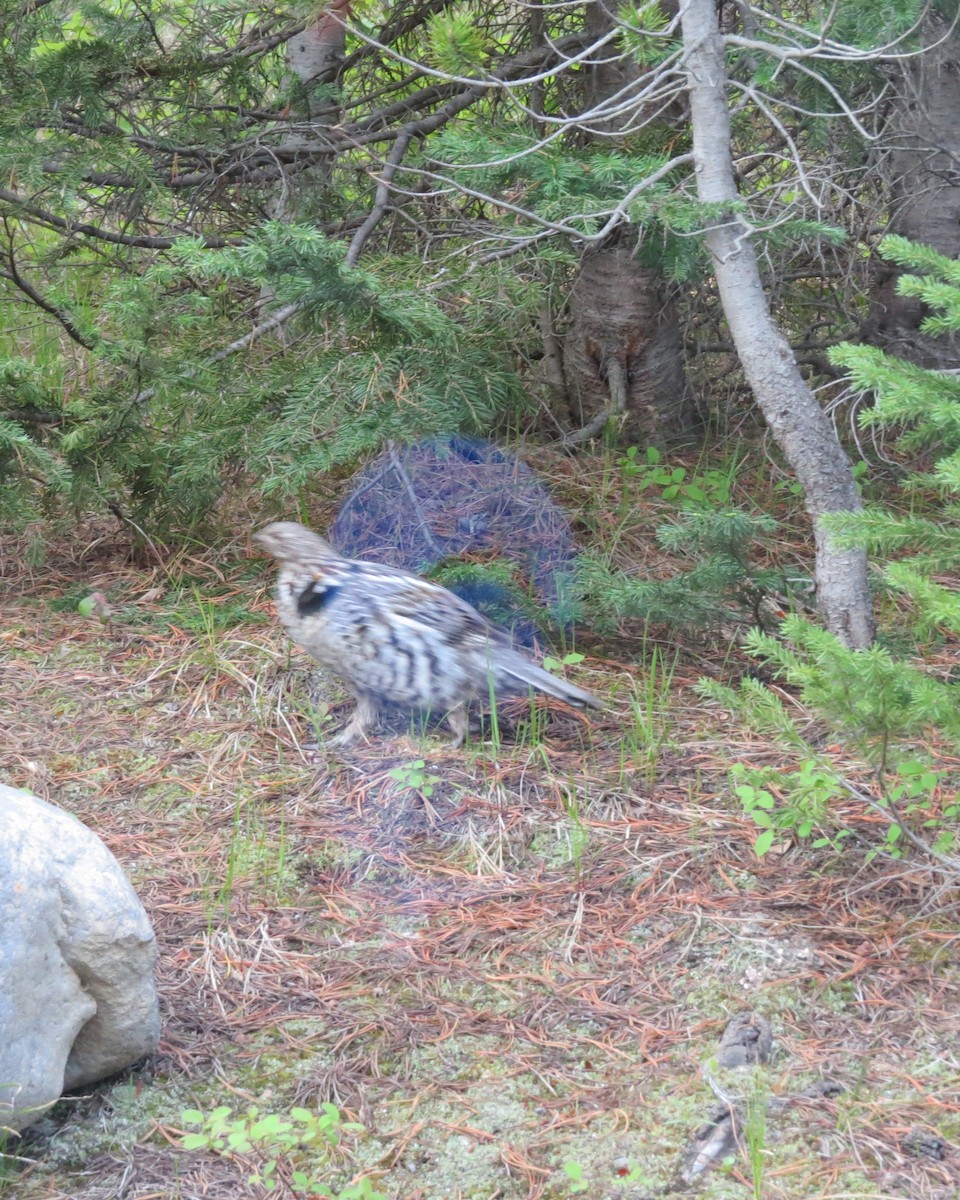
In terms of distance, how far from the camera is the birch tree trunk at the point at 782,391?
159 inches

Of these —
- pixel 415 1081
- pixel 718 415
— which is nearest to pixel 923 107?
pixel 718 415

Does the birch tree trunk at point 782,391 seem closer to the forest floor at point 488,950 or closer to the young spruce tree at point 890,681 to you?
the young spruce tree at point 890,681

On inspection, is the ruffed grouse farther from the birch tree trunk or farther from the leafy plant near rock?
the leafy plant near rock

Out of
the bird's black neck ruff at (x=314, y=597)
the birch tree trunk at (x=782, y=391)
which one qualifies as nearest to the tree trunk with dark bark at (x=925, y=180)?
the birch tree trunk at (x=782, y=391)

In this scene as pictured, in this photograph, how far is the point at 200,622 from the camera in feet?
15.8

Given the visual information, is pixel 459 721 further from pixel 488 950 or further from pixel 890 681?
pixel 890 681

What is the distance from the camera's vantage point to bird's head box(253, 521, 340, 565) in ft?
14.5

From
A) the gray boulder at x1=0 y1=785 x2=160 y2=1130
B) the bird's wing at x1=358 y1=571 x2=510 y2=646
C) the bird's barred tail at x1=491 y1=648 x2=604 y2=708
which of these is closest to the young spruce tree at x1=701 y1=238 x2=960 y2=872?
the bird's barred tail at x1=491 y1=648 x2=604 y2=708

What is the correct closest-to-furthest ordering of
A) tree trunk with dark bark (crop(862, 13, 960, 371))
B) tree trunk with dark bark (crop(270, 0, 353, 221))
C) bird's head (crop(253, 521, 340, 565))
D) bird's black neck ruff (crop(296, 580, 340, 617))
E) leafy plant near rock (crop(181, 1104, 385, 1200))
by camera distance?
leafy plant near rock (crop(181, 1104, 385, 1200)), bird's black neck ruff (crop(296, 580, 340, 617)), bird's head (crop(253, 521, 340, 565)), tree trunk with dark bark (crop(862, 13, 960, 371)), tree trunk with dark bark (crop(270, 0, 353, 221))

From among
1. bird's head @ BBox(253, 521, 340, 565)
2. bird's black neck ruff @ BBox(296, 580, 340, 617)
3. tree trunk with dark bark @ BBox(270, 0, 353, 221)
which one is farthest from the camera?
tree trunk with dark bark @ BBox(270, 0, 353, 221)

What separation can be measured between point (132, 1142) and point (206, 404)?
9.71ft

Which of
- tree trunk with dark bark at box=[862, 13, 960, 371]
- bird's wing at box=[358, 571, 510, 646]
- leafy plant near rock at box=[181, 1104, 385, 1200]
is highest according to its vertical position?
tree trunk with dark bark at box=[862, 13, 960, 371]

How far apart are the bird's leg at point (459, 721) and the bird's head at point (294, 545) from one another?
735 mm

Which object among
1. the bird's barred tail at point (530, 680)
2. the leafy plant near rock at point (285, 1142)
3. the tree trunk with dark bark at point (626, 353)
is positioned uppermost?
the tree trunk with dark bark at point (626, 353)
